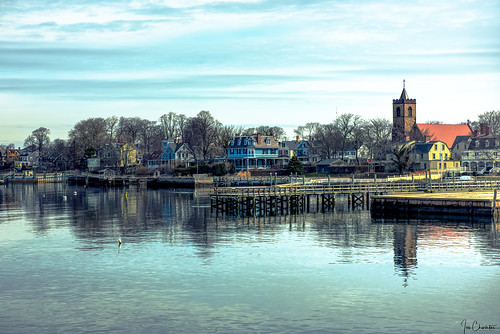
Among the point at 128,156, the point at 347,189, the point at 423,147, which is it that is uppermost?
the point at 423,147

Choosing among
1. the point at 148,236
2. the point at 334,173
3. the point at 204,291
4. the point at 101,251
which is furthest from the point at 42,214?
the point at 334,173

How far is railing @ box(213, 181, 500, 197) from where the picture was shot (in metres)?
66.9

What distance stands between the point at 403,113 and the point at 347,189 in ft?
298

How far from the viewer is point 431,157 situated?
123438 mm

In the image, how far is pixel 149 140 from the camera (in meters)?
191

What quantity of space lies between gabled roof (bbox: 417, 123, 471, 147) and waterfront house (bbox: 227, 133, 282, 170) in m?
35.1

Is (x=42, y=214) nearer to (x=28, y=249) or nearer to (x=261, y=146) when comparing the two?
(x=28, y=249)

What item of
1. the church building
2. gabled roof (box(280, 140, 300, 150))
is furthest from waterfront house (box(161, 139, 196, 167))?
the church building

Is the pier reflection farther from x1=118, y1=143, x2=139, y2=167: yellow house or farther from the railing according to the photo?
x1=118, y1=143, x2=139, y2=167: yellow house

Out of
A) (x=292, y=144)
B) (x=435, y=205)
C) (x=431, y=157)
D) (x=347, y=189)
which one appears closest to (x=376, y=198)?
(x=435, y=205)

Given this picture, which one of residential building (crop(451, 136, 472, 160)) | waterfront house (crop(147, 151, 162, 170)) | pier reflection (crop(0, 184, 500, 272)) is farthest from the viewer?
waterfront house (crop(147, 151, 162, 170))

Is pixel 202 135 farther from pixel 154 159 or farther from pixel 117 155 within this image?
pixel 117 155

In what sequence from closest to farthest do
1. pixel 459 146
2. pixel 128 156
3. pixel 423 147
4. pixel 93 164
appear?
→ pixel 423 147
pixel 459 146
pixel 93 164
pixel 128 156

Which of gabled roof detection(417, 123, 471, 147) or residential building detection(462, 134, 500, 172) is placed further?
gabled roof detection(417, 123, 471, 147)
